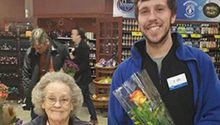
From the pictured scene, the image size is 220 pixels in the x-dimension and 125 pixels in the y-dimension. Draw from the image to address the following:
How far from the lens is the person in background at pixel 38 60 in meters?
4.45

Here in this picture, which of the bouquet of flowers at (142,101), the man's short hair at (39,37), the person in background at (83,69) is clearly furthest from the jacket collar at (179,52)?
the person in background at (83,69)

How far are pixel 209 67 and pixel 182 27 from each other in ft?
23.9

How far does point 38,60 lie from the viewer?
4.59 meters

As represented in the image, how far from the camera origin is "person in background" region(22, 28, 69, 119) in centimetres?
445

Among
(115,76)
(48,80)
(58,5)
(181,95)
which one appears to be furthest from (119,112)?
(58,5)

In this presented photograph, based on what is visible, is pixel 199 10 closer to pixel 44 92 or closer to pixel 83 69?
pixel 83 69

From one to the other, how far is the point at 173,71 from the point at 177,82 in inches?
2.6

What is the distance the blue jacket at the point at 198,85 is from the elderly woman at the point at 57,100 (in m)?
0.50

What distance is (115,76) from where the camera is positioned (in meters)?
1.83

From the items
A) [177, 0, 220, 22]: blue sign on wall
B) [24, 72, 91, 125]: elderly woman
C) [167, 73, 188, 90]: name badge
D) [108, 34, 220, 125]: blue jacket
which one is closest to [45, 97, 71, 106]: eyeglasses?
[24, 72, 91, 125]: elderly woman

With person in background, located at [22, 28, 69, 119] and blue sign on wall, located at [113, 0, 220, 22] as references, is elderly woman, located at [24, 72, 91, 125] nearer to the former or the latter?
person in background, located at [22, 28, 69, 119]

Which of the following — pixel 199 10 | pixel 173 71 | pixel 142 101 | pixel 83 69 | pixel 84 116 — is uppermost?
pixel 199 10

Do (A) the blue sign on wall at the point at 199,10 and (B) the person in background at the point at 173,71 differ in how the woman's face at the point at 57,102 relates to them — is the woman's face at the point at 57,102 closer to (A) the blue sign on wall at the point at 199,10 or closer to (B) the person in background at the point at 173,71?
(B) the person in background at the point at 173,71

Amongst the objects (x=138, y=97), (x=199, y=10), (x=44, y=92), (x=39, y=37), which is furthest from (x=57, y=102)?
(x=199, y=10)
